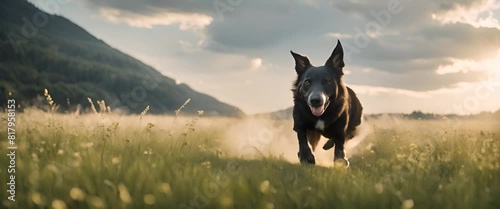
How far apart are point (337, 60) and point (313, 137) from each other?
1.88 meters

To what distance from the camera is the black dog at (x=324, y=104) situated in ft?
32.8

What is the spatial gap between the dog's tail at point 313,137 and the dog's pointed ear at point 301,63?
4.56ft

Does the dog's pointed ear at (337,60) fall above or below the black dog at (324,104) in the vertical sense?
above

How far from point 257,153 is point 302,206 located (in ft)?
18.5

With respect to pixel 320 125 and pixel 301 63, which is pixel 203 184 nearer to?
pixel 320 125

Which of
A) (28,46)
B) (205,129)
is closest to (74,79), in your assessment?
(28,46)

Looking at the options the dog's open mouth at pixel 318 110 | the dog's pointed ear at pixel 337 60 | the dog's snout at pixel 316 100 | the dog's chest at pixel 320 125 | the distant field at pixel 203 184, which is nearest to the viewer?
the distant field at pixel 203 184

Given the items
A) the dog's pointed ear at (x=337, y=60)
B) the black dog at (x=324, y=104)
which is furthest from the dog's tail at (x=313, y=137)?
the dog's pointed ear at (x=337, y=60)

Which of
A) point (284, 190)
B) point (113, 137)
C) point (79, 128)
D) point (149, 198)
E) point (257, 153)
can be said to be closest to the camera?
point (149, 198)

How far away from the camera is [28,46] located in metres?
196

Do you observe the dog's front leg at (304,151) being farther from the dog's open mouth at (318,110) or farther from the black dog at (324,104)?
the dog's open mouth at (318,110)

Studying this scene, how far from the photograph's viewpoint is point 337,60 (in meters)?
10.4

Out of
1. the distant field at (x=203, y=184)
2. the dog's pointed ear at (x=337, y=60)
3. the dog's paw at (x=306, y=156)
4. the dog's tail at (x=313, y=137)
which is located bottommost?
the distant field at (x=203, y=184)

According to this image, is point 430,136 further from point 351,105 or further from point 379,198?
point 379,198
